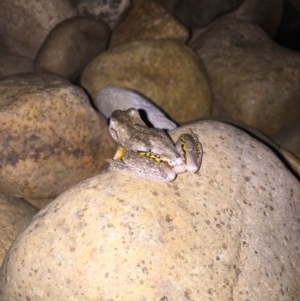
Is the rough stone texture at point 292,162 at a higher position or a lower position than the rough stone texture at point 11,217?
higher

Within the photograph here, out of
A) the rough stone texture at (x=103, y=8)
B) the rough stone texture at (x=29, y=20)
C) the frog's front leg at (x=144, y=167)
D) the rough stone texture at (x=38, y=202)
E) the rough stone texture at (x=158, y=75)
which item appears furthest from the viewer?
the rough stone texture at (x=103, y=8)

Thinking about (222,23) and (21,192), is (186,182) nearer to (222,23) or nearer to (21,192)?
(21,192)

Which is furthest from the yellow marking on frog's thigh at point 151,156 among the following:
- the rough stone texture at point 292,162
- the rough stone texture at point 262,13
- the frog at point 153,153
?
the rough stone texture at point 262,13

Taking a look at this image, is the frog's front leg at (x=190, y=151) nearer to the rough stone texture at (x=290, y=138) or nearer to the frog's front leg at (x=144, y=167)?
the frog's front leg at (x=144, y=167)

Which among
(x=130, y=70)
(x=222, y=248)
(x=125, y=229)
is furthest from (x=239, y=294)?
(x=130, y=70)

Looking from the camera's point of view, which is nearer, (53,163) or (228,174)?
(228,174)

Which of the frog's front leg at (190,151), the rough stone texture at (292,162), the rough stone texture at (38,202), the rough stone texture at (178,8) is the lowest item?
the rough stone texture at (38,202)

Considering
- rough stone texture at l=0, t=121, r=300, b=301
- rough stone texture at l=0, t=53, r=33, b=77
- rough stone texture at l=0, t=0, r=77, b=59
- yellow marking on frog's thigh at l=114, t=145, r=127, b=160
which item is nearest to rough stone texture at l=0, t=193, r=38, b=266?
rough stone texture at l=0, t=121, r=300, b=301
